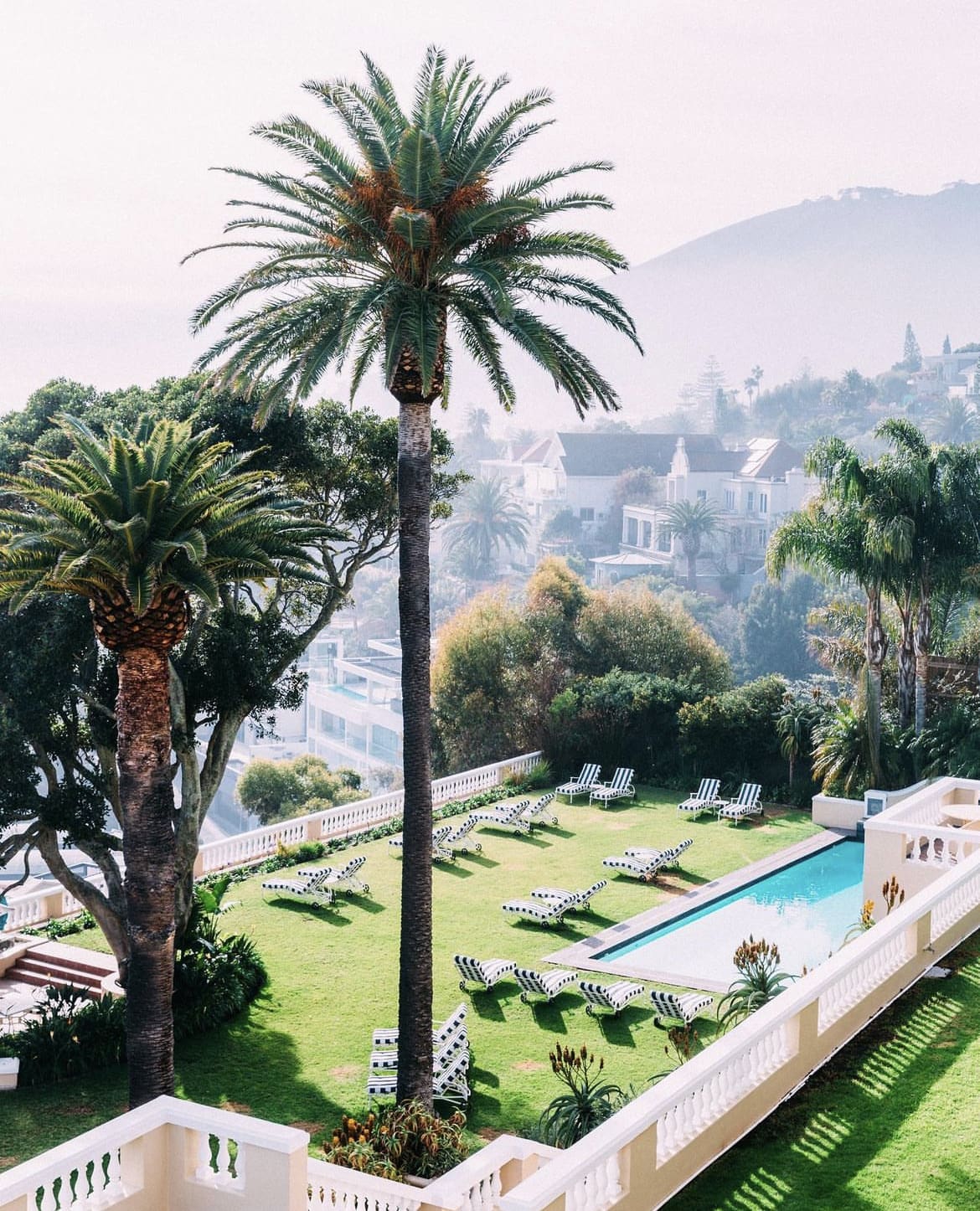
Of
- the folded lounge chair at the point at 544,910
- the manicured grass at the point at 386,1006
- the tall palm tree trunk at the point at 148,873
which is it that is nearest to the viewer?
the tall palm tree trunk at the point at 148,873

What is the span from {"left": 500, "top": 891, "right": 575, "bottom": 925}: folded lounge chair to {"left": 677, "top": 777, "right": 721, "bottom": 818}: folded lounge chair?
666cm

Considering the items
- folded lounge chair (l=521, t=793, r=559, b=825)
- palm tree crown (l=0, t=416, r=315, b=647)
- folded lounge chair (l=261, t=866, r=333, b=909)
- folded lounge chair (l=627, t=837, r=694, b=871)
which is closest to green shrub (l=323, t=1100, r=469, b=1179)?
palm tree crown (l=0, t=416, r=315, b=647)

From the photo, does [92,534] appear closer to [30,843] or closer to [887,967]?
[30,843]

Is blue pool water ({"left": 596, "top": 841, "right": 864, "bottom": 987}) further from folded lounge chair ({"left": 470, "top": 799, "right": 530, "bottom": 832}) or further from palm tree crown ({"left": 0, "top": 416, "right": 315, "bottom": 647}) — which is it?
palm tree crown ({"left": 0, "top": 416, "right": 315, "bottom": 647})

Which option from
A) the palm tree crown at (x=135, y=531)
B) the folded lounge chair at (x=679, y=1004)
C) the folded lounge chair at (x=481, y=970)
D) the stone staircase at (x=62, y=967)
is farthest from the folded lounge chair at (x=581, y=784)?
the palm tree crown at (x=135, y=531)

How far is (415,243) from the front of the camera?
452 inches

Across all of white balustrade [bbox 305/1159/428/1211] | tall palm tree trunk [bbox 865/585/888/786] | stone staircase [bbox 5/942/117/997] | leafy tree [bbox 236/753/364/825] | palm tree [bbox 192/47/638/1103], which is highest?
palm tree [bbox 192/47/638/1103]

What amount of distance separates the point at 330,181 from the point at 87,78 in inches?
5889

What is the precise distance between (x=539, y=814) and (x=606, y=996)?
9.76m

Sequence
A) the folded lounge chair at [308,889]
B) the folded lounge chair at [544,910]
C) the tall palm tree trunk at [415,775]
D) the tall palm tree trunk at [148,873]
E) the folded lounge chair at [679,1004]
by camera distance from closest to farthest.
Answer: the tall palm tree trunk at [148,873] → the tall palm tree trunk at [415,775] → the folded lounge chair at [679,1004] → the folded lounge chair at [544,910] → the folded lounge chair at [308,889]

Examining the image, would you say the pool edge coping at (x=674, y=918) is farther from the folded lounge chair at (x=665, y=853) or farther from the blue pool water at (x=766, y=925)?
the folded lounge chair at (x=665, y=853)

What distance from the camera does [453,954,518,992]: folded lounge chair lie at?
1575 cm

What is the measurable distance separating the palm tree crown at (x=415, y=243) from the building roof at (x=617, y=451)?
116303 millimetres

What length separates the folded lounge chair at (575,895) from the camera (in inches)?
748
